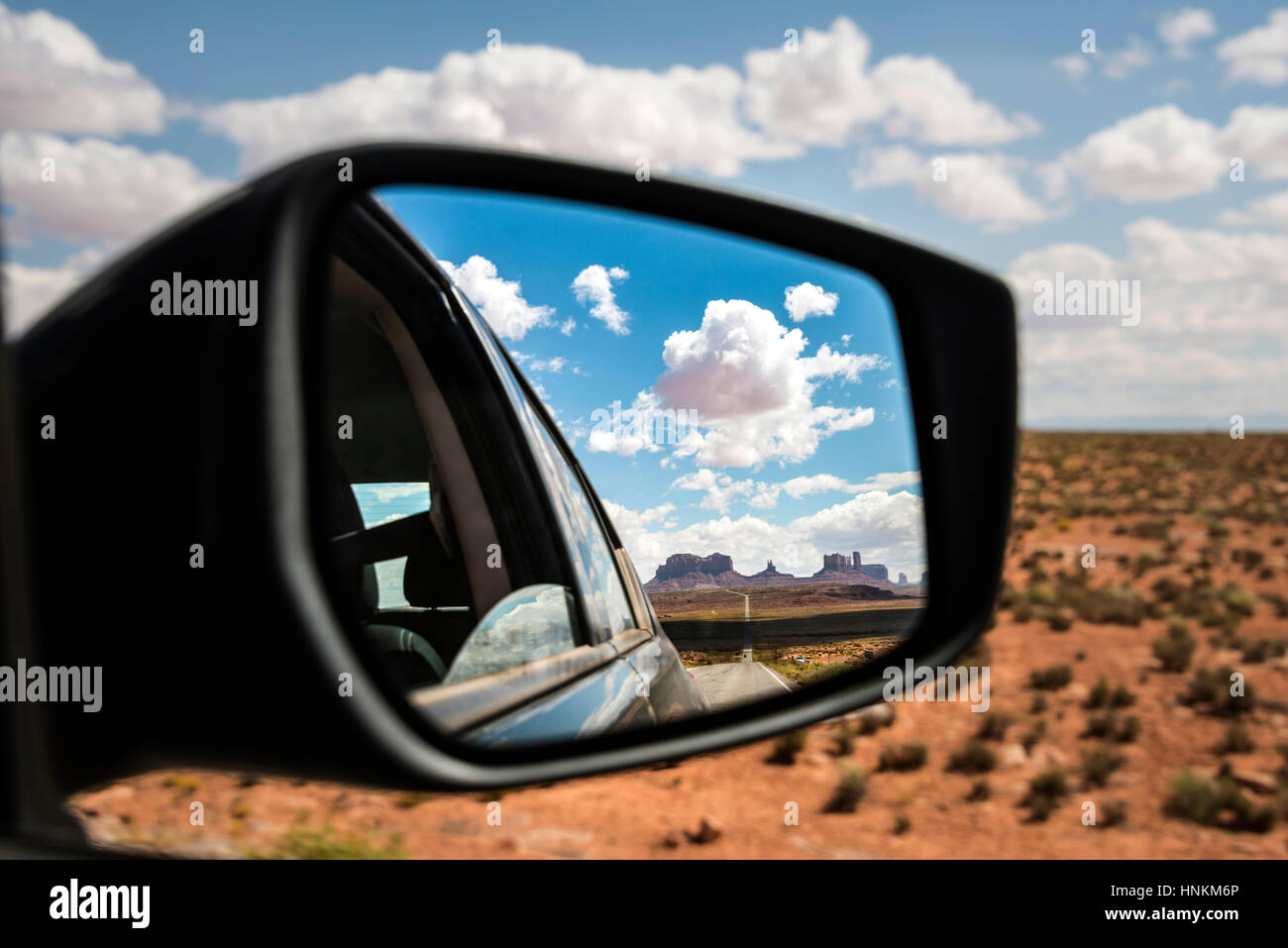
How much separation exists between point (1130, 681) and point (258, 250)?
45.3ft

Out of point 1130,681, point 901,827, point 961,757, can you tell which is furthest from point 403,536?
point 1130,681

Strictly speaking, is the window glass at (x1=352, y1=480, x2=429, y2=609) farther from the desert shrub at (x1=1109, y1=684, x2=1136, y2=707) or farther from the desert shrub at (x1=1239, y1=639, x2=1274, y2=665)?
the desert shrub at (x1=1239, y1=639, x2=1274, y2=665)

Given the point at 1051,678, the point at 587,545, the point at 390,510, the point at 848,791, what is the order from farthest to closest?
the point at 1051,678, the point at 848,791, the point at 587,545, the point at 390,510

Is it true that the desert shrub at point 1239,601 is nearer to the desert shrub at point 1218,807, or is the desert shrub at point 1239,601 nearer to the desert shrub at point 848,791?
the desert shrub at point 1218,807

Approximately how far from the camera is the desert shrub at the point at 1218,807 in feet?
25.2

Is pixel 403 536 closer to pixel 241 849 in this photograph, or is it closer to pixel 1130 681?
pixel 241 849

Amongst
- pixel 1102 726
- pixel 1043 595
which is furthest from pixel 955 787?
pixel 1043 595

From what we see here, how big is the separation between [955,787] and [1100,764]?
4.72 feet

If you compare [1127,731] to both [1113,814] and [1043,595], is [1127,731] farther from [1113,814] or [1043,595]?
[1043,595]

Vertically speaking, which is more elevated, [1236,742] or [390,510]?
[390,510]

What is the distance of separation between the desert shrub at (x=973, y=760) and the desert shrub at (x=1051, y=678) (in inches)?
129

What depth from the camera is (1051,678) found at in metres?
12.6

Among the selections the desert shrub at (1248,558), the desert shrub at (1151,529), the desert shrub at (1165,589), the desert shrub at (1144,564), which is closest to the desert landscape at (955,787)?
the desert shrub at (1165,589)

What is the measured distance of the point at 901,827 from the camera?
7.68 meters
